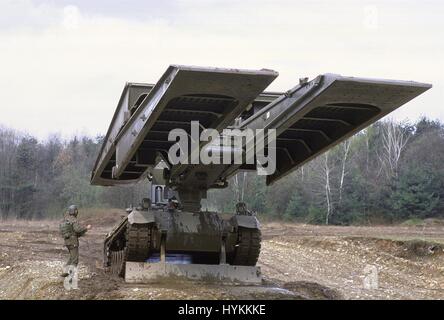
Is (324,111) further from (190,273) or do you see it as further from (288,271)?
(288,271)

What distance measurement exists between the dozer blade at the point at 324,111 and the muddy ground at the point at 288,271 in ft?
7.21

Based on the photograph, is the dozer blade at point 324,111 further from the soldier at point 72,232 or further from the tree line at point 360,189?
the tree line at point 360,189

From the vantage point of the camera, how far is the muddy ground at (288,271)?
33.9 feet

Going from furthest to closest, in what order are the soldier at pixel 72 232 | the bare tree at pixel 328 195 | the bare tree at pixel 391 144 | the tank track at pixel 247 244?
the bare tree at pixel 391 144, the bare tree at pixel 328 195, the tank track at pixel 247 244, the soldier at pixel 72 232

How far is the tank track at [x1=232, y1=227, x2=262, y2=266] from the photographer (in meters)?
12.2

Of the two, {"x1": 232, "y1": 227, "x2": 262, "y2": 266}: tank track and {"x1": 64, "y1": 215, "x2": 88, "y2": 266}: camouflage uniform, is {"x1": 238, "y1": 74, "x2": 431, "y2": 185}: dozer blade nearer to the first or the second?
{"x1": 232, "y1": 227, "x2": 262, "y2": 266}: tank track

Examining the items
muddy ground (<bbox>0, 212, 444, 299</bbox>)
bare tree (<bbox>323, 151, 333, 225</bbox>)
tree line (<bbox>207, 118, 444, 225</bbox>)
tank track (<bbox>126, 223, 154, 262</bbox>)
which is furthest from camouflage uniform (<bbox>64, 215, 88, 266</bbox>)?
bare tree (<bbox>323, 151, 333, 225</bbox>)

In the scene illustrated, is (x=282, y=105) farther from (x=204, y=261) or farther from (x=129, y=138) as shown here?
(x=204, y=261)

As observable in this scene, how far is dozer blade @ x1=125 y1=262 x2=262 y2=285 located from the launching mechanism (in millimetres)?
15

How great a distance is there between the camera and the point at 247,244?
12.2 metres

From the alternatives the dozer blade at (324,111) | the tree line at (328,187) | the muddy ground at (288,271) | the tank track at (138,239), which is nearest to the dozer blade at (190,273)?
the muddy ground at (288,271)

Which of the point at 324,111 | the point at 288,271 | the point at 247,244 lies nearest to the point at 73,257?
A: the point at 247,244
